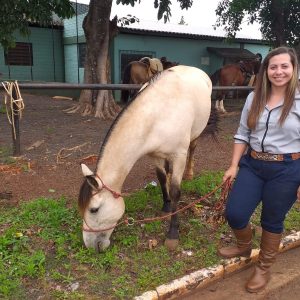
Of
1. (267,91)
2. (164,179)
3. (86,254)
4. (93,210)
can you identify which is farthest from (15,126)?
(267,91)

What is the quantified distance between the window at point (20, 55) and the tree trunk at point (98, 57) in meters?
7.75

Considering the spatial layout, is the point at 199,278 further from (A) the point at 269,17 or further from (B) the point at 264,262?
(A) the point at 269,17

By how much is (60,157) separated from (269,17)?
9.90 m

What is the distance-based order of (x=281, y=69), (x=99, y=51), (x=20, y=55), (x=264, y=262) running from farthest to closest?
(x=20, y=55) < (x=99, y=51) < (x=264, y=262) < (x=281, y=69)

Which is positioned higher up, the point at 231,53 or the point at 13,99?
the point at 231,53

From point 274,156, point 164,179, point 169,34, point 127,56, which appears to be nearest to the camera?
point 274,156

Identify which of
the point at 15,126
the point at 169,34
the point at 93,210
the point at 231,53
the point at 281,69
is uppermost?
the point at 169,34

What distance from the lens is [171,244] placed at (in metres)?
2.91

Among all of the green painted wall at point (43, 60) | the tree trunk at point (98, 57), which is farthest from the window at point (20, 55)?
the tree trunk at point (98, 57)

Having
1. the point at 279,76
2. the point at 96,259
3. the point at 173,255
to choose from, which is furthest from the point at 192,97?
the point at 96,259

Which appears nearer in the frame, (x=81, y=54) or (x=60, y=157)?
(x=60, y=157)

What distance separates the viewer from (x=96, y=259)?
8.72ft

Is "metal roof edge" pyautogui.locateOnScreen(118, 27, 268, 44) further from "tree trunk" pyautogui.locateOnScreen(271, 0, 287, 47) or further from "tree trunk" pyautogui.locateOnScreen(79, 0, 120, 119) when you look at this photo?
"tree trunk" pyautogui.locateOnScreen(79, 0, 120, 119)

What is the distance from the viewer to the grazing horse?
250cm
